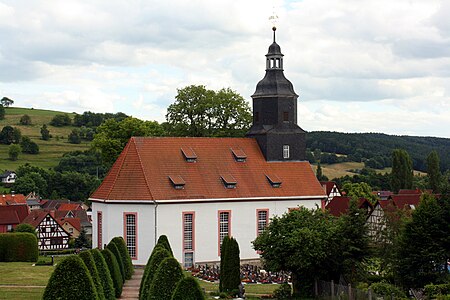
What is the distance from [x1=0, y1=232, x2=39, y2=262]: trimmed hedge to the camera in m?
58.2

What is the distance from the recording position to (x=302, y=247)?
40.2 metres

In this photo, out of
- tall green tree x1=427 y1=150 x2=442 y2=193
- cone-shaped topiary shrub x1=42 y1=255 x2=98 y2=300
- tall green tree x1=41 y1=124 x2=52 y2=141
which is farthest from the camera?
tall green tree x1=41 y1=124 x2=52 y2=141

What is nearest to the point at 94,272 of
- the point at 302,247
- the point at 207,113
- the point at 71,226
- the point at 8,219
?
the point at 302,247

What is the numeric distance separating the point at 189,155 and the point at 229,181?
3.48 meters

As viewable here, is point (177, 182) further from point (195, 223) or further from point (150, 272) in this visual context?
point (150, 272)

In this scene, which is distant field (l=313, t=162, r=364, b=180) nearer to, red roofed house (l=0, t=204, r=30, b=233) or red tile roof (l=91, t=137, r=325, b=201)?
red roofed house (l=0, t=204, r=30, b=233)

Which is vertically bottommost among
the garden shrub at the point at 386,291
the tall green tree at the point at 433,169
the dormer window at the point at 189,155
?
the garden shrub at the point at 386,291

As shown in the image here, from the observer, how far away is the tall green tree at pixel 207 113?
2751 inches

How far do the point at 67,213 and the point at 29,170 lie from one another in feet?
132

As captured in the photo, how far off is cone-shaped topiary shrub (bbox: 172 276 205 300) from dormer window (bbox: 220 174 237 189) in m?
31.2

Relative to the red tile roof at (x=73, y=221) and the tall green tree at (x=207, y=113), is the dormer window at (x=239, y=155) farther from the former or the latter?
the red tile roof at (x=73, y=221)

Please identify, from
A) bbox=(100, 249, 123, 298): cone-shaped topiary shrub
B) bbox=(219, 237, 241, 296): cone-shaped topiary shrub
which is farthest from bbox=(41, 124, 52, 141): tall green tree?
bbox=(100, 249, 123, 298): cone-shaped topiary shrub

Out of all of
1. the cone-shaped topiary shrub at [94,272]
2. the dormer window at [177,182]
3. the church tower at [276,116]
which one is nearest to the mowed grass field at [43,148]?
the church tower at [276,116]

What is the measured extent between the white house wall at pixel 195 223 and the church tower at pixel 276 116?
14.8 ft
